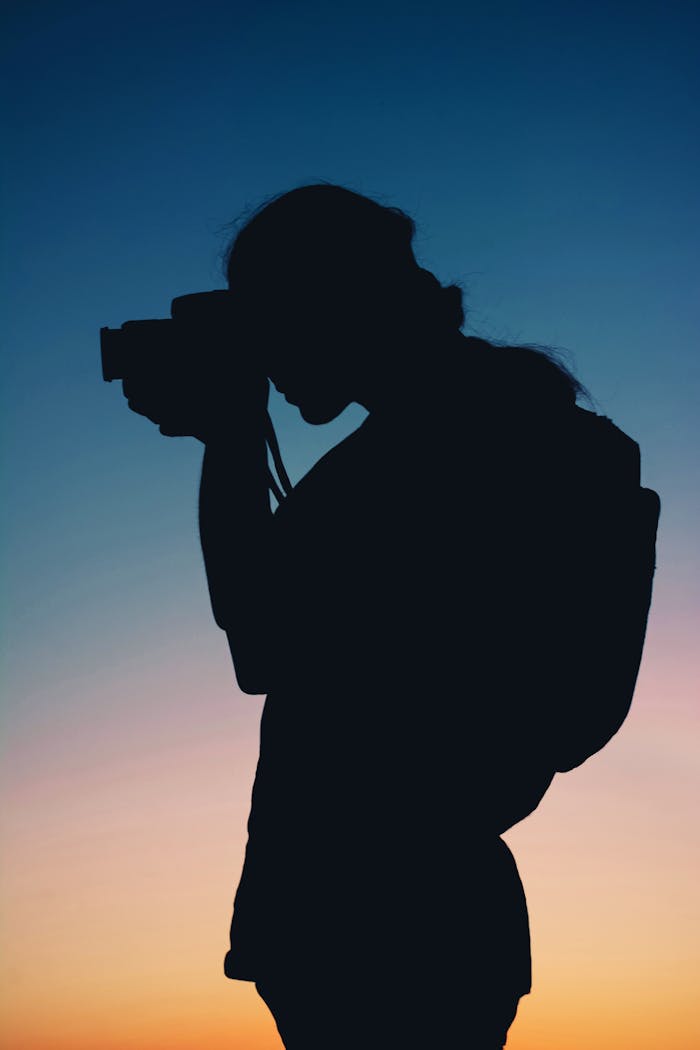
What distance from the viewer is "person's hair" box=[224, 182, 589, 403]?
4.83 ft

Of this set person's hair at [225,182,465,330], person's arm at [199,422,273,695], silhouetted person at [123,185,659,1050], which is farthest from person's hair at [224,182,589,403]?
person's arm at [199,422,273,695]

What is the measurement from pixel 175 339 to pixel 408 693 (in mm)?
688

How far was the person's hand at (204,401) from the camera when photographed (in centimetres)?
148

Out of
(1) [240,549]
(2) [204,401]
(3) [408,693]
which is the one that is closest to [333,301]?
(2) [204,401]

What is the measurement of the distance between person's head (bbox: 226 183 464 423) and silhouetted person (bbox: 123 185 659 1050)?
4.2 inches

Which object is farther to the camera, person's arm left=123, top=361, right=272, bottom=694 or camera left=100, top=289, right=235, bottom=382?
camera left=100, top=289, right=235, bottom=382

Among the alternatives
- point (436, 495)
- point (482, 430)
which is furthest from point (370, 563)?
A: point (482, 430)

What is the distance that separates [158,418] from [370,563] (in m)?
0.48

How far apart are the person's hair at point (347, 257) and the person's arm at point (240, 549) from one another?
28cm

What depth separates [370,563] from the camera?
1267 mm

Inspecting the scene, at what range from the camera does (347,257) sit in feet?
4.93

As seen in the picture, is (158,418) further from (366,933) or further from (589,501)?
(366,933)

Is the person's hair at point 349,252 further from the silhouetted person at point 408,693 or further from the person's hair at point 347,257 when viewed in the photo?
the silhouetted person at point 408,693

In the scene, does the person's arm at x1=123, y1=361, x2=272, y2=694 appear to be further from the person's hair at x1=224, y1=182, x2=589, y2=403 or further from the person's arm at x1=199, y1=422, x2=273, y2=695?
the person's hair at x1=224, y1=182, x2=589, y2=403
